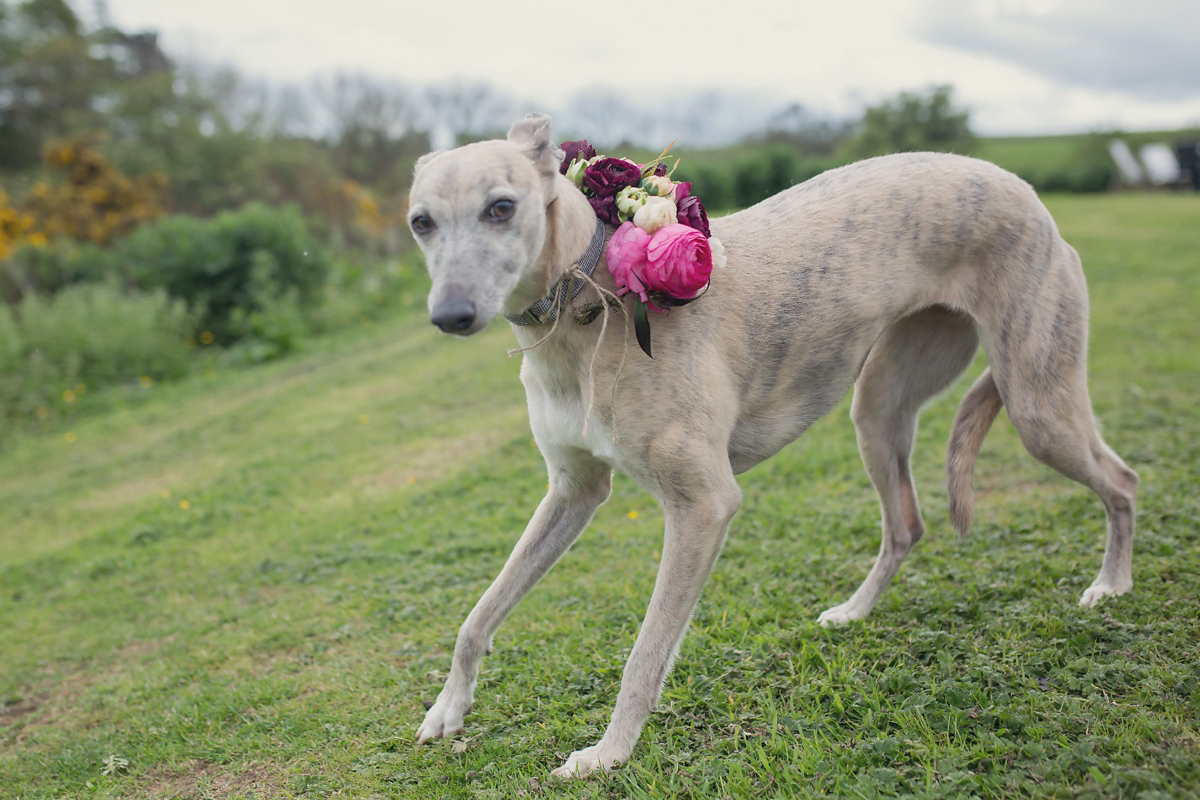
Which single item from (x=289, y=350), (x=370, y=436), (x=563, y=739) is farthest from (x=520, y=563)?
(x=289, y=350)

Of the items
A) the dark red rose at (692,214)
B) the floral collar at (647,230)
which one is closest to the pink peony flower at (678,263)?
the floral collar at (647,230)

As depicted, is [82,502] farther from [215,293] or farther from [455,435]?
[215,293]

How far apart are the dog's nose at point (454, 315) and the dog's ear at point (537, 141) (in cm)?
67

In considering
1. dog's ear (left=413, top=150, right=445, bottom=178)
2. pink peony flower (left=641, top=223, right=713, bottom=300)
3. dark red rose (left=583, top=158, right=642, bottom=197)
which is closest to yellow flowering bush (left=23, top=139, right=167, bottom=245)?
dog's ear (left=413, top=150, right=445, bottom=178)

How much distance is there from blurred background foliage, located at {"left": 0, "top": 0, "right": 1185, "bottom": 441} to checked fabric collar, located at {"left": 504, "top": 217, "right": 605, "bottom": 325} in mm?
3836

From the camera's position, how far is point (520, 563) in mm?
3316

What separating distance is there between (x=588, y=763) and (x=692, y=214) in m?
1.94

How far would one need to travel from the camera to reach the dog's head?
8.09 feet

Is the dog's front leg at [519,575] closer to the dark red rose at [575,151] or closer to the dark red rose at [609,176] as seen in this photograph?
the dark red rose at [609,176]

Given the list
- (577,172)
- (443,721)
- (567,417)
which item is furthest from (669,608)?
(577,172)

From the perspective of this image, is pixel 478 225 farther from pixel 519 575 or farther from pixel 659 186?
pixel 519 575

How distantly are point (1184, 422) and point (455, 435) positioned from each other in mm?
5680

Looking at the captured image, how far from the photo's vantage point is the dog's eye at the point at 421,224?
8.70 ft

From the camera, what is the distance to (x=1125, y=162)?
83.4 feet
